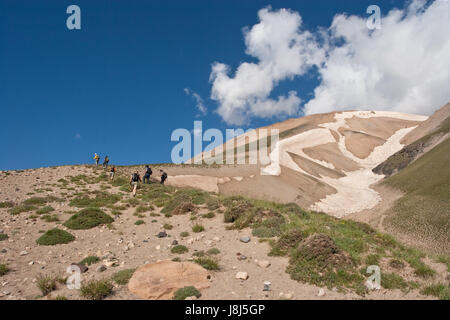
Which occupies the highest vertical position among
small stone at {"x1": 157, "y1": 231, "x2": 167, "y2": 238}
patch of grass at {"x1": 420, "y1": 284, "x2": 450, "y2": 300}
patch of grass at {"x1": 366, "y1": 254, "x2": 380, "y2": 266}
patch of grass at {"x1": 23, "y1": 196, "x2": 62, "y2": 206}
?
patch of grass at {"x1": 23, "y1": 196, "x2": 62, "y2": 206}

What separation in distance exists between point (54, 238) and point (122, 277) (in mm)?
7088

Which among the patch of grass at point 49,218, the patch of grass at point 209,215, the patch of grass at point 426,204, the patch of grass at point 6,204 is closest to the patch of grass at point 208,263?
the patch of grass at point 209,215

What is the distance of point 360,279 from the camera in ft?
29.3

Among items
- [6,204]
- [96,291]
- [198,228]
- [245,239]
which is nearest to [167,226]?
[198,228]

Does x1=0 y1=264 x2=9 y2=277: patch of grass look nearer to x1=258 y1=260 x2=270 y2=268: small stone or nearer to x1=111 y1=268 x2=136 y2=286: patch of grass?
x1=111 y1=268 x2=136 y2=286: patch of grass

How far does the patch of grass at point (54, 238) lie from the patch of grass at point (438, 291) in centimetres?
1588

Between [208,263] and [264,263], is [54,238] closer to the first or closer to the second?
[208,263]

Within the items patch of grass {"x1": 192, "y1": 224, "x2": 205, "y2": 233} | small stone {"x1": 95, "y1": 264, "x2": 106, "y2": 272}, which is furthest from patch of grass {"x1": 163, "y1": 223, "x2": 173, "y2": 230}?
small stone {"x1": 95, "y1": 264, "x2": 106, "y2": 272}

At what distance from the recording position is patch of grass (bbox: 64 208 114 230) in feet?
52.1

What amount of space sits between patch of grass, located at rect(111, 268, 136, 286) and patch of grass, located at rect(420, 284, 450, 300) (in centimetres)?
988

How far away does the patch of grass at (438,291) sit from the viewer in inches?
315

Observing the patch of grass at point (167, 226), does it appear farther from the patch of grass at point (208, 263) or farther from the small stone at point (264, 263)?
the small stone at point (264, 263)

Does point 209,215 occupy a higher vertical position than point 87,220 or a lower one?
higher

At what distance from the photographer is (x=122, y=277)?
9.05 m
